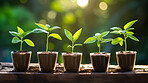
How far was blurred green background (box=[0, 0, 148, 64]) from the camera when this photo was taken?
1.79 metres

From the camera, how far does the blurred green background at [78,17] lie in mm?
1786

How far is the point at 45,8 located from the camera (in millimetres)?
1830

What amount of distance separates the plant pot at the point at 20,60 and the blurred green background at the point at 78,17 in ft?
2.51

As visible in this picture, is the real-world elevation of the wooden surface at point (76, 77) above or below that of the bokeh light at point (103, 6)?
below

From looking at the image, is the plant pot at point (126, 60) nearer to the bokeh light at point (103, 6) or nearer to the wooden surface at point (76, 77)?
the wooden surface at point (76, 77)

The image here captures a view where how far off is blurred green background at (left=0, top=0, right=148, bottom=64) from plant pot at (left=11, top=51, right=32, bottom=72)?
0.76 meters

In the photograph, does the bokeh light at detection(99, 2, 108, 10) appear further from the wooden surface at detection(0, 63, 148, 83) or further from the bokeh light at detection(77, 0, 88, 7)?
the wooden surface at detection(0, 63, 148, 83)

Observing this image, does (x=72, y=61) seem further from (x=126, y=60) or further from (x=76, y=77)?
(x=126, y=60)

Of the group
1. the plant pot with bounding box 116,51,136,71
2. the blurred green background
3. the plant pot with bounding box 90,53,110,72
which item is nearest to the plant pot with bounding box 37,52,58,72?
the plant pot with bounding box 90,53,110,72

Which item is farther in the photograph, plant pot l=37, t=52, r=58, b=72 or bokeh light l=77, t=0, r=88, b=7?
bokeh light l=77, t=0, r=88, b=7

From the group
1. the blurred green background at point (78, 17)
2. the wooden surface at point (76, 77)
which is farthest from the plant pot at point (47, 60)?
the blurred green background at point (78, 17)

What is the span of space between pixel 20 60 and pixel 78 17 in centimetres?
94

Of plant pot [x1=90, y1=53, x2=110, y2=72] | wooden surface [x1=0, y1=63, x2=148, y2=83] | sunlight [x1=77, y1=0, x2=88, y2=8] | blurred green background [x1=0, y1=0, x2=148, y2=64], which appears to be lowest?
wooden surface [x1=0, y1=63, x2=148, y2=83]

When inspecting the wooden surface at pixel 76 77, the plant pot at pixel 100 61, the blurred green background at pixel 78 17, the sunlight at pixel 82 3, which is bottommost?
the wooden surface at pixel 76 77
